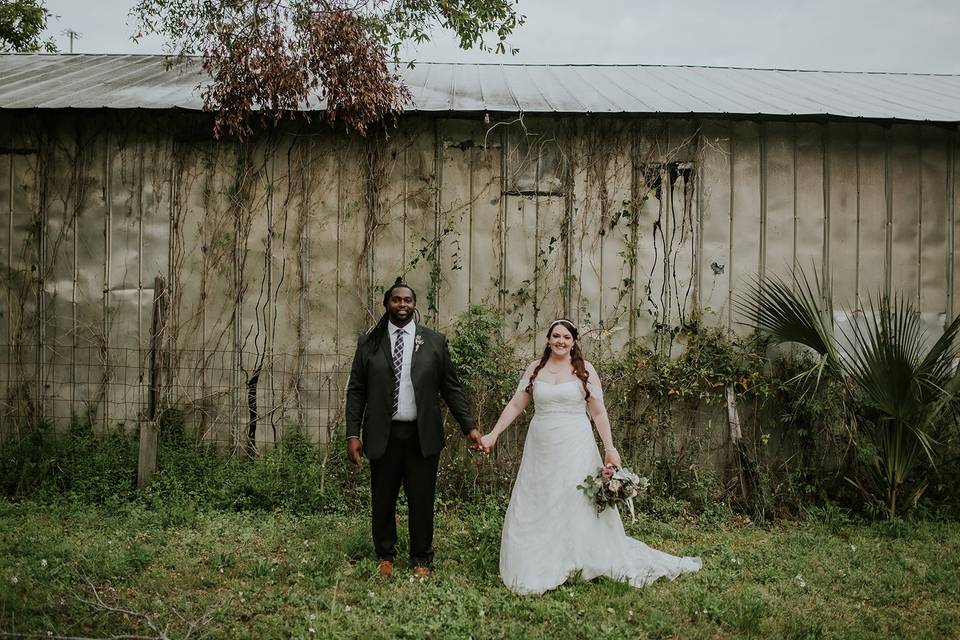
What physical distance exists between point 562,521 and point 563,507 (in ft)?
0.31

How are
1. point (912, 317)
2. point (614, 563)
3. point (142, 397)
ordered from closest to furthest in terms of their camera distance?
point (614, 563), point (912, 317), point (142, 397)

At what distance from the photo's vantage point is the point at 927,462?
6070mm

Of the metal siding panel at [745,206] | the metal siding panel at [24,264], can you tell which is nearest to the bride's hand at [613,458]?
the metal siding panel at [745,206]

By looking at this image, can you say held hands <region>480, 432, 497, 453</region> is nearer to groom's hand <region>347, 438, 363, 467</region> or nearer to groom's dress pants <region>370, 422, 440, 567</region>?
groom's dress pants <region>370, 422, 440, 567</region>

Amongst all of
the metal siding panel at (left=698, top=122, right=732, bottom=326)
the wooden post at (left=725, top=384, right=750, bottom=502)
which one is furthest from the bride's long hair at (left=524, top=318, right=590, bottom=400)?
the metal siding panel at (left=698, top=122, right=732, bottom=326)

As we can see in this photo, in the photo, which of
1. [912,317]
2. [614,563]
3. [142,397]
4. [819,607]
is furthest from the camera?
[142,397]

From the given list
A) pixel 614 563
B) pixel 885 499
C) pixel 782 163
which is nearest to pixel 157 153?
pixel 614 563

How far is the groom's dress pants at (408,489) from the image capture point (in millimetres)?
4746

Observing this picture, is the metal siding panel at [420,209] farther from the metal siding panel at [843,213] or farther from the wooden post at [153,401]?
the metal siding panel at [843,213]

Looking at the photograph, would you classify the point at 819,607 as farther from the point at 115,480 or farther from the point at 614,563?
the point at 115,480

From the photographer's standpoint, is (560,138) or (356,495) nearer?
(356,495)

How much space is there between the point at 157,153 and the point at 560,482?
16.5 feet

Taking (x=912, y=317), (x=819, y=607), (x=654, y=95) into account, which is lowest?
(x=819, y=607)

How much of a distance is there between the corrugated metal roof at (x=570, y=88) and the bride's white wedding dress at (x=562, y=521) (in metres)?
2.92
